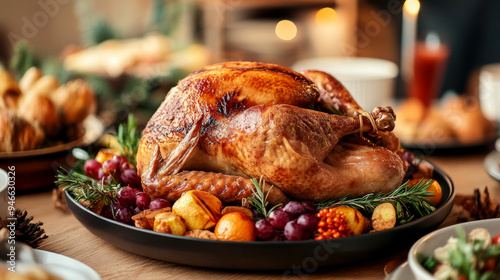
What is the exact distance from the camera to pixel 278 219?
1.03 meters

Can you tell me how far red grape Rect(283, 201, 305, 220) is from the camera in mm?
1063

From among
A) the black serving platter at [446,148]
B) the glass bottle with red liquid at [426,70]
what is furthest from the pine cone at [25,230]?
the glass bottle with red liquid at [426,70]

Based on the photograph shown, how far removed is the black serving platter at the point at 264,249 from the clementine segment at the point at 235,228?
0.04m

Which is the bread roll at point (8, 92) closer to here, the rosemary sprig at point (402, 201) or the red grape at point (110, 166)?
the red grape at point (110, 166)

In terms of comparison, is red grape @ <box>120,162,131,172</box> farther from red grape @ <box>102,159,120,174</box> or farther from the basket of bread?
the basket of bread

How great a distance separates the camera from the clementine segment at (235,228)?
991 mm

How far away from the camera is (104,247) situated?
1167 mm

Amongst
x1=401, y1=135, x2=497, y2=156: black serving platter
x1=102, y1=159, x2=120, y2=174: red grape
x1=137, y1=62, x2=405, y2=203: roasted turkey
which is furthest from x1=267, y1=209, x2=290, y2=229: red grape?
x1=401, y1=135, x2=497, y2=156: black serving platter

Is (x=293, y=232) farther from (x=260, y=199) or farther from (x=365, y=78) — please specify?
(x=365, y=78)

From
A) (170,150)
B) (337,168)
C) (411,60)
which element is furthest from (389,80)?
(170,150)

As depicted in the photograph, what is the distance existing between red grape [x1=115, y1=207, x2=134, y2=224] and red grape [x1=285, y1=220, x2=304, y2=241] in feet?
1.14

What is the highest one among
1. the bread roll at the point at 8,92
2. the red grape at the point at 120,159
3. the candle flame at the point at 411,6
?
the candle flame at the point at 411,6

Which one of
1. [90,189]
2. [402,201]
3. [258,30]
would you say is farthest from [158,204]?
[258,30]

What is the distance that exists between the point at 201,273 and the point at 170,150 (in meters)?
0.33
